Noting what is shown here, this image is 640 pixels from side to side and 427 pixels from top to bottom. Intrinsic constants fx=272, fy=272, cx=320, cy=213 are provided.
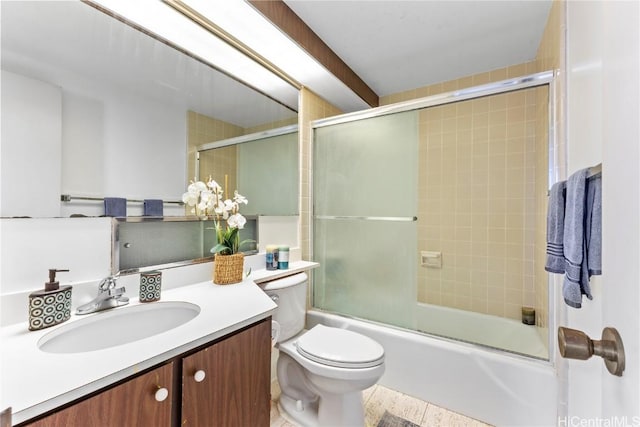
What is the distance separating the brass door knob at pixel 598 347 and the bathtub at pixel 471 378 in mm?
1294

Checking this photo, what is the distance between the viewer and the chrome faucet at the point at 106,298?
96 centimetres

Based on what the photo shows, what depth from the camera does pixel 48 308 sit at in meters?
0.83

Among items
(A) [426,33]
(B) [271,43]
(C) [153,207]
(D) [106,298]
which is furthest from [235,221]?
(A) [426,33]

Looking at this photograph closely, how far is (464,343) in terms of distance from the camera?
5.35 ft

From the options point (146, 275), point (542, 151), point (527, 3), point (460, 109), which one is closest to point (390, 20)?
point (527, 3)

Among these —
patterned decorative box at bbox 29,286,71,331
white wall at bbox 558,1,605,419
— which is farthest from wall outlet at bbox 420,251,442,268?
patterned decorative box at bbox 29,286,71,331

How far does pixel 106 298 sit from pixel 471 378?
1.85 metres

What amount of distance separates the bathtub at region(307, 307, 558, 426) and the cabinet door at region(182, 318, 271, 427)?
104 cm

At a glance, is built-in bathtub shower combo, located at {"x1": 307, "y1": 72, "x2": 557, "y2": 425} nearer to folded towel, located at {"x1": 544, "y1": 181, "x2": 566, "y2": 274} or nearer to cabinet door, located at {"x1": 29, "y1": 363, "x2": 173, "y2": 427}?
folded towel, located at {"x1": 544, "y1": 181, "x2": 566, "y2": 274}

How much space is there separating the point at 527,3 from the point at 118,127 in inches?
85.7

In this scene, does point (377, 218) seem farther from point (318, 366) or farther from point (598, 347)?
point (598, 347)

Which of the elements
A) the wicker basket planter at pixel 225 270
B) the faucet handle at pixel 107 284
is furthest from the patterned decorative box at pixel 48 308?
the wicker basket planter at pixel 225 270

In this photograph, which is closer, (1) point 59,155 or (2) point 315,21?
(1) point 59,155

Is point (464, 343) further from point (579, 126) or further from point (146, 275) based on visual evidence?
point (146, 275)
